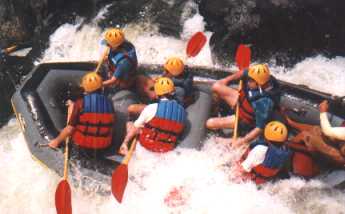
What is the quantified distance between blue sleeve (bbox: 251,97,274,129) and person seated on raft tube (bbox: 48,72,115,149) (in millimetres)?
1354

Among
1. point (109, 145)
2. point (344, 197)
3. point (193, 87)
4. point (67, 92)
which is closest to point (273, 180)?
point (344, 197)

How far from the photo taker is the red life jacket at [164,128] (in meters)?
4.56

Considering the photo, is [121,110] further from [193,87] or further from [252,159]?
[252,159]

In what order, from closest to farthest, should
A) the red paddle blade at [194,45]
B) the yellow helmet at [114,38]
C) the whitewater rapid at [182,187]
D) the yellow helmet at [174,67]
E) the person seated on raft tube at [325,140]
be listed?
the person seated on raft tube at [325,140] < the whitewater rapid at [182,187] < the yellow helmet at [174,67] < the yellow helmet at [114,38] < the red paddle blade at [194,45]

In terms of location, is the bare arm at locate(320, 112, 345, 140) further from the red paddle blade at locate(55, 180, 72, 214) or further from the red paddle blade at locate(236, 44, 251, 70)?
the red paddle blade at locate(55, 180, 72, 214)

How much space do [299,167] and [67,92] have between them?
8.43ft

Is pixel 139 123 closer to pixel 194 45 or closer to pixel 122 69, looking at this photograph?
pixel 122 69

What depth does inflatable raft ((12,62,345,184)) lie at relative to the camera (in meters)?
4.75

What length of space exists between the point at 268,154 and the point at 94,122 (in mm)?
1596

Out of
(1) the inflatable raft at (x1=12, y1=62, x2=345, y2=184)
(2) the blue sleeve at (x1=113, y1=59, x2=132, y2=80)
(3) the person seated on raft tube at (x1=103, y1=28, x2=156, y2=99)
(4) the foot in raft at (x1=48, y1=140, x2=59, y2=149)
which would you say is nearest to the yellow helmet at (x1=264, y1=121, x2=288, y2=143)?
(1) the inflatable raft at (x1=12, y1=62, x2=345, y2=184)

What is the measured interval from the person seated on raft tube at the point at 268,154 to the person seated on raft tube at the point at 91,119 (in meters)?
1.32

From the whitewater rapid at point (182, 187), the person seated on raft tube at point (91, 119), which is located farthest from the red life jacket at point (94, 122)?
the whitewater rapid at point (182, 187)

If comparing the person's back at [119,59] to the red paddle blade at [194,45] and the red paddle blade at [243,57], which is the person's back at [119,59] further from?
the red paddle blade at [243,57]

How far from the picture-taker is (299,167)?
4.44 m
